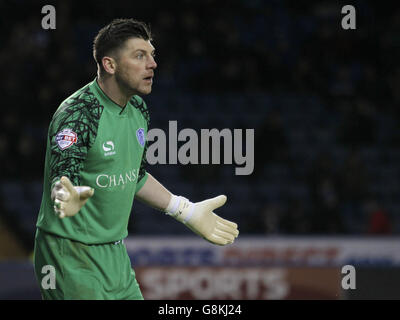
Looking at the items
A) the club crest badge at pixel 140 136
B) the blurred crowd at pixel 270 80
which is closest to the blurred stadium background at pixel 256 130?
the blurred crowd at pixel 270 80

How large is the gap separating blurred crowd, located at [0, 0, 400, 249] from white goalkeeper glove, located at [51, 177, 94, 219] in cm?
764

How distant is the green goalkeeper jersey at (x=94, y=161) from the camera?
13.6 feet

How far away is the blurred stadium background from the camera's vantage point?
10227mm

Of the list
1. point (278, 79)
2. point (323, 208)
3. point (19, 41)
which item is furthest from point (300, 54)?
point (19, 41)

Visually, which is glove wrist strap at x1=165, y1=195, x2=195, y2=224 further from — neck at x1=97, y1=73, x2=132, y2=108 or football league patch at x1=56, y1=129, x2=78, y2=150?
football league patch at x1=56, y1=129, x2=78, y2=150

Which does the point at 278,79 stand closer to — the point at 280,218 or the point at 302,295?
the point at 280,218

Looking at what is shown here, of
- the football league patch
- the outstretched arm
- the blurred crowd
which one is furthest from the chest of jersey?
the blurred crowd

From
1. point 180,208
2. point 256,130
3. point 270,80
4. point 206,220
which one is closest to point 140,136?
point 180,208

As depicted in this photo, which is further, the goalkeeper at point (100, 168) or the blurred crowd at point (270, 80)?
the blurred crowd at point (270, 80)

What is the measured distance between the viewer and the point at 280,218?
37.5 feet

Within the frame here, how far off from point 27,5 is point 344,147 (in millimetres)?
6305

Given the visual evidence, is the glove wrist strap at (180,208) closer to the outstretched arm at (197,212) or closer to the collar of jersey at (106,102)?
the outstretched arm at (197,212)

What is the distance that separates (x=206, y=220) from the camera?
4801 mm

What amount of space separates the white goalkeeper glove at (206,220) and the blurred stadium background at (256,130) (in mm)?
5335
